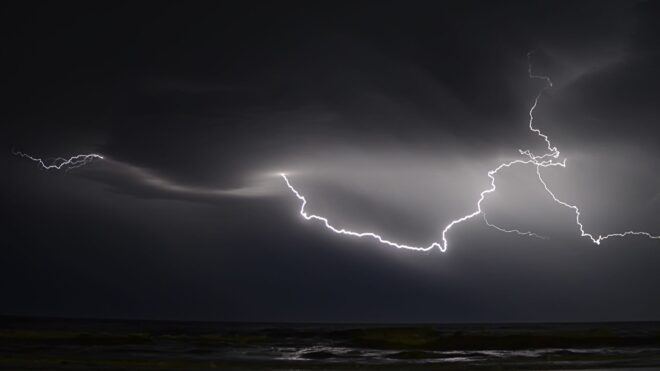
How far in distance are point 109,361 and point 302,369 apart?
207 inches

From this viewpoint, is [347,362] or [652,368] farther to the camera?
[347,362]

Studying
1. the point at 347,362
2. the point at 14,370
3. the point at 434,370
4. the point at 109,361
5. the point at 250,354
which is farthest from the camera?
the point at 250,354

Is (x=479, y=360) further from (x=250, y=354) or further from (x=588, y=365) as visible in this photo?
(x=250, y=354)

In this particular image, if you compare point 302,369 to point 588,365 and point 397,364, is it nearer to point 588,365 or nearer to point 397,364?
point 397,364

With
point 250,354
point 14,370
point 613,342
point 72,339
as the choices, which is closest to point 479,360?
point 250,354

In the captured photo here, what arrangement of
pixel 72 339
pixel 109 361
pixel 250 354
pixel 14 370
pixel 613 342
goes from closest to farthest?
pixel 14 370
pixel 109 361
pixel 250 354
pixel 72 339
pixel 613 342

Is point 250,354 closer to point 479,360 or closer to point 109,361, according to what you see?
point 109,361

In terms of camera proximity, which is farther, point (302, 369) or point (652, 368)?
point (302, 369)

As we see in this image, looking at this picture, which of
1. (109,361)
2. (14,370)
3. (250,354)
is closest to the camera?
(14,370)

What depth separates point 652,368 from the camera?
15203mm

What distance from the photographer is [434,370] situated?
1608cm

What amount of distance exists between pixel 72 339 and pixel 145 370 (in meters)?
16.6

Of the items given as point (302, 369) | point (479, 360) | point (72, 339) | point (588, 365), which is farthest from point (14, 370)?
point (72, 339)

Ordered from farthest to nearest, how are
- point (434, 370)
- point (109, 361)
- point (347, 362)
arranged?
1. point (347, 362)
2. point (109, 361)
3. point (434, 370)
